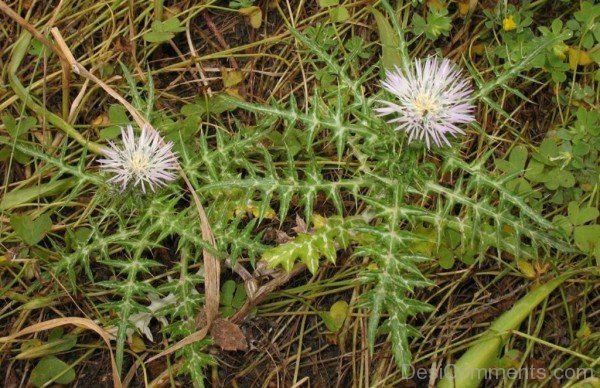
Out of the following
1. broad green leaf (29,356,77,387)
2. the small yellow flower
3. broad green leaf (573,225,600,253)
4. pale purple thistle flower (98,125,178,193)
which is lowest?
broad green leaf (29,356,77,387)

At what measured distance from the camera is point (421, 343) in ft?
9.23

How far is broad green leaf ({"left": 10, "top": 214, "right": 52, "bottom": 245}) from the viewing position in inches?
→ 114

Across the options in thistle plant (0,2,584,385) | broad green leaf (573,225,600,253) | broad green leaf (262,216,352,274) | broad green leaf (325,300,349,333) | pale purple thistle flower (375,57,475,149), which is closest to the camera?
pale purple thistle flower (375,57,475,149)

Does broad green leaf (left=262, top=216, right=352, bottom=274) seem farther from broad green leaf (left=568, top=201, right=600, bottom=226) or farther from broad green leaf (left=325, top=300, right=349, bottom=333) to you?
broad green leaf (left=568, top=201, right=600, bottom=226)

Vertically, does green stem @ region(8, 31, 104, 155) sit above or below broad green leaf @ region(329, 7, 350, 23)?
below

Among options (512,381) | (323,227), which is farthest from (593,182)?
(323,227)

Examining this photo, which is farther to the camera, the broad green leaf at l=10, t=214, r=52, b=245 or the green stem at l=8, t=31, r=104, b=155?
the green stem at l=8, t=31, r=104, b=155

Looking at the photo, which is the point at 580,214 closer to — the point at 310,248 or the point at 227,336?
the point at 310,248

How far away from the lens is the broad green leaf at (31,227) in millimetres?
2902

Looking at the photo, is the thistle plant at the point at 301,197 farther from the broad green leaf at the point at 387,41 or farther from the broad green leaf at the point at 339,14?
the broad green leaf at the point at 339,14

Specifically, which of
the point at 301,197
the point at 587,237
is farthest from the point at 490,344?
the point at 301,197

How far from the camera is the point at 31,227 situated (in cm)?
293

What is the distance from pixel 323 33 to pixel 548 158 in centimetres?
126

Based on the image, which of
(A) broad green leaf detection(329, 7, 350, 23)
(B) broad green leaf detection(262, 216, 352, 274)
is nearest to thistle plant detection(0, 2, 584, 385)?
(B) broad green leaf detection(262, 216, 352, 274)
